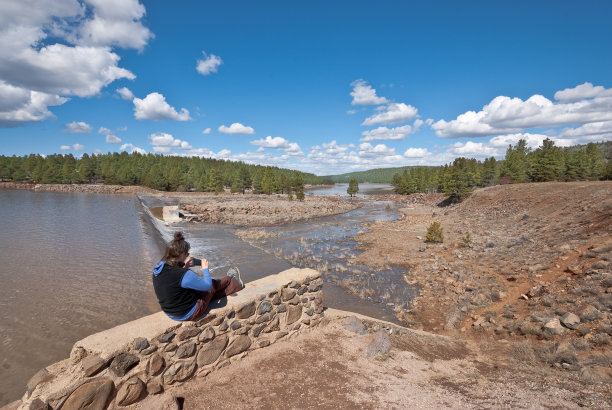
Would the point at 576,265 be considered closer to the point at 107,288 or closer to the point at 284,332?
the point at 284,332

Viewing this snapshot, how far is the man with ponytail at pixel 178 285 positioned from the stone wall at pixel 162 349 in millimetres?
207

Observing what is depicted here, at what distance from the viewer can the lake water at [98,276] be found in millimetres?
8289

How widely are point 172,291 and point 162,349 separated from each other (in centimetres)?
87

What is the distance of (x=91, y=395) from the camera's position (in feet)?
11.9

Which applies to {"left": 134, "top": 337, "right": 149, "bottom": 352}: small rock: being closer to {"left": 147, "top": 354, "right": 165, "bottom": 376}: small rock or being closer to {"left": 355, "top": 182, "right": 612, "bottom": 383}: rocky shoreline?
{"left": 147, "top": 354, "right": 165, "bottom": 376}: small rock

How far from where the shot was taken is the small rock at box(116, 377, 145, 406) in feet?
12.7

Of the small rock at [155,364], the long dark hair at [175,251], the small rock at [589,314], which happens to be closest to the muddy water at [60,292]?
the small rock at [155,364]

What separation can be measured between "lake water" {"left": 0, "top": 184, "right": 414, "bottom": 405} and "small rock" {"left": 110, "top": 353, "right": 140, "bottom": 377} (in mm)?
4395

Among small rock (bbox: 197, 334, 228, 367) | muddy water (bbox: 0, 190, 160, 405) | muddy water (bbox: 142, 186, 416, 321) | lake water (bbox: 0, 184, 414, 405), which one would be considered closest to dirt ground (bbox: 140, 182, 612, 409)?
small rock (bbox: 197, 334, 228, 367)

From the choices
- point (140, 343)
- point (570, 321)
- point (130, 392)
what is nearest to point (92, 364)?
point (140, 343)

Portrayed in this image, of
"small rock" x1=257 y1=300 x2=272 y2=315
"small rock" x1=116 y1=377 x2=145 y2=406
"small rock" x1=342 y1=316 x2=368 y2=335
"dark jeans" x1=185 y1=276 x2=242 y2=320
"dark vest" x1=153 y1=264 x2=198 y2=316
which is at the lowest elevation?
"small rock" x1=342 y1=316 x2=368 y2=335

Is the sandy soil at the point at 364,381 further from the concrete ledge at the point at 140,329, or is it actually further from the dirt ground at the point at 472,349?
the concrete ledge at the point at 140,329

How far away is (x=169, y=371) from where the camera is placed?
175 inches

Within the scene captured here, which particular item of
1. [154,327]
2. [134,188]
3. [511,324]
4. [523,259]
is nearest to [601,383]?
[511,324]
